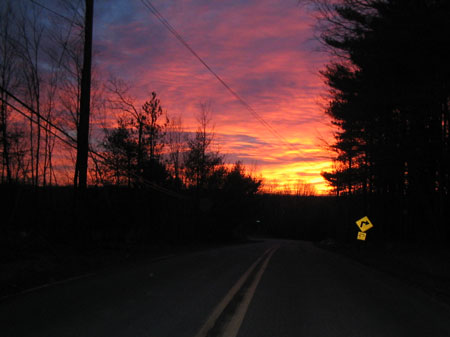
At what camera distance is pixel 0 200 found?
77.4 ft

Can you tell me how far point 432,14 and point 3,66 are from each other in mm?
23031

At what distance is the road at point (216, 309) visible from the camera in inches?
225

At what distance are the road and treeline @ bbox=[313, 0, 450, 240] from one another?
31.6 feet

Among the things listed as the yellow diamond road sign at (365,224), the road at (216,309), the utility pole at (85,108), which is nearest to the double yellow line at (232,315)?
the road at (216,309)

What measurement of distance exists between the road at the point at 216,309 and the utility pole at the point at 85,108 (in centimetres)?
652

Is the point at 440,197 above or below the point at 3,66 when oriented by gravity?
below

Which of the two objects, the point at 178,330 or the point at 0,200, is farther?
the point at 0,200

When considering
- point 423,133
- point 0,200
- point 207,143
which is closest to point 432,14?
point 423,133

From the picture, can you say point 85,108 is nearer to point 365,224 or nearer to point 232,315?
point 232,315

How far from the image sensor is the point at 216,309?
692 centimetres

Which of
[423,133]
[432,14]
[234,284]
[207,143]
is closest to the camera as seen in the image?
[234,284]

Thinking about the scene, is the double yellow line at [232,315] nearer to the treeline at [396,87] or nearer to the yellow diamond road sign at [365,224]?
the treeline at [396,87]

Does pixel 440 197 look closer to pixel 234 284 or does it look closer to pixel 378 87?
pixel 378 87

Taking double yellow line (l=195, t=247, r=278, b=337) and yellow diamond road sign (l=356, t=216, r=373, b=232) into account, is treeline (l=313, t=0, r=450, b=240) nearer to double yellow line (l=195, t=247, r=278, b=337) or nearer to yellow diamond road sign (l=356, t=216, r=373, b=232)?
yellow diamond road sign (l=356, t=216, r=373, b=232)
